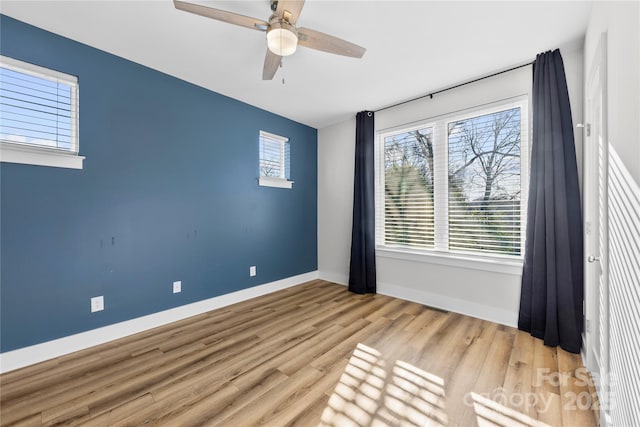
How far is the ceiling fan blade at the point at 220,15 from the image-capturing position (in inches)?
62.5

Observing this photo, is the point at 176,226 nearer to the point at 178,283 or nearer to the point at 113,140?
the point at 178,283

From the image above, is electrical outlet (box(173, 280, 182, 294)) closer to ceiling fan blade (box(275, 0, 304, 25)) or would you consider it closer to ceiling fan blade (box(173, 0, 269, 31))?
ceiling fan blade (box(173, 0, 269, 31))

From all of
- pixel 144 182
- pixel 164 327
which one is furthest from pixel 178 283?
pixel 144 182

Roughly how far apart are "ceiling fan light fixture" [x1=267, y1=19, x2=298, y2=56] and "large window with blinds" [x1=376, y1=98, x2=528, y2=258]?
2.19 meters

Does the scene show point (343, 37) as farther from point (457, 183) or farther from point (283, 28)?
point (457, 183)

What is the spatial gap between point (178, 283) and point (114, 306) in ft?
Result: 1.93

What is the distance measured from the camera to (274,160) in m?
4.05

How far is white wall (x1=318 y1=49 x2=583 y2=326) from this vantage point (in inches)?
106

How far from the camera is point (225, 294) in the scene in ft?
10.9

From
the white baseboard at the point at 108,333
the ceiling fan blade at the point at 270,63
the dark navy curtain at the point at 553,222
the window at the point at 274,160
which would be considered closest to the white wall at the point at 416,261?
the dark navy curtain at the point at 553,222

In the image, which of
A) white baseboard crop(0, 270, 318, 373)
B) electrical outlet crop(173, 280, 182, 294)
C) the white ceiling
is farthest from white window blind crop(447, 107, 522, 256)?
electrical outlet crop(173, 280, 182, 294)

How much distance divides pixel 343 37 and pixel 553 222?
246 centimetres

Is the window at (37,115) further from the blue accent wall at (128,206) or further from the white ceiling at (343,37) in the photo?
the white ceiling at (343,37)

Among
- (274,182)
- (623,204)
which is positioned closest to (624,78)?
(623,204)
